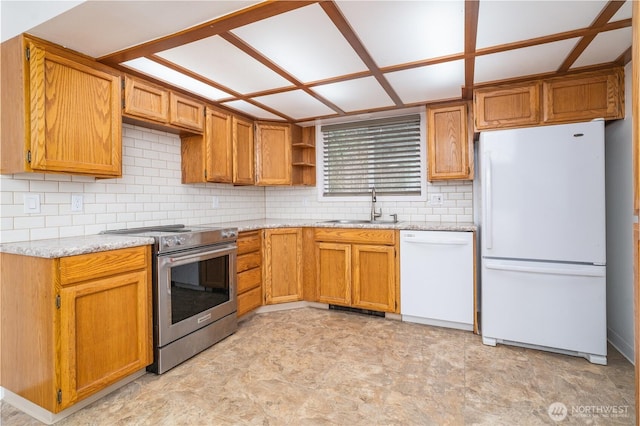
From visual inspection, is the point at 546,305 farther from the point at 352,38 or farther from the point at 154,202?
the point at 154,202

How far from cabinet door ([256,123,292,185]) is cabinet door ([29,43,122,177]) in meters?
1.67

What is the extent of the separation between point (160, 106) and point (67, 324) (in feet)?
5.60

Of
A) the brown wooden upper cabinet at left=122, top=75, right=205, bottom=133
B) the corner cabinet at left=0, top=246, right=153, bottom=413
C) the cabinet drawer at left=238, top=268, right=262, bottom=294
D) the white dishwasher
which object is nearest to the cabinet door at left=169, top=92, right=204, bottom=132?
the brown wooden upper cabinet at left=122, top=75, right=205, bottom=133

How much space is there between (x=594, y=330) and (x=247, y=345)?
2639mm

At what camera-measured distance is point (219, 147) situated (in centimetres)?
320

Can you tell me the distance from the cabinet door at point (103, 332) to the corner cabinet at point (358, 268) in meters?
1.79

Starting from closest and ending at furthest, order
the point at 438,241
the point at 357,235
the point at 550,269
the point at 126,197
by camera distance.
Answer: the point at 550,269, the point at 126,197, the point at 438,241, the point at 357,235

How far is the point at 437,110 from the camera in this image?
3.17m

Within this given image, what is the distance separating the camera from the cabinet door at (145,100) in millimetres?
2328

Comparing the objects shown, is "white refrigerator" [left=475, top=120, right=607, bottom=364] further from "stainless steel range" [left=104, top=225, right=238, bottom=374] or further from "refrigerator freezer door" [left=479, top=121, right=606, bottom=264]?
"stainless steel range" [left=104, top=225, right=238, bottom=374]

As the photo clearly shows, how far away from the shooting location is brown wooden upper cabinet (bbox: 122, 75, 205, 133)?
7.70 ft

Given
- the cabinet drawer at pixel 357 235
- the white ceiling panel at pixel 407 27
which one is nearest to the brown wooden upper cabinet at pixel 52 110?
the white ceiling panel at pixel 407 27

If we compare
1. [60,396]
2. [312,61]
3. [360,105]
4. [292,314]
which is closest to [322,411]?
[60,396]

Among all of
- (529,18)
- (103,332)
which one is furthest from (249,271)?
(529,18)
